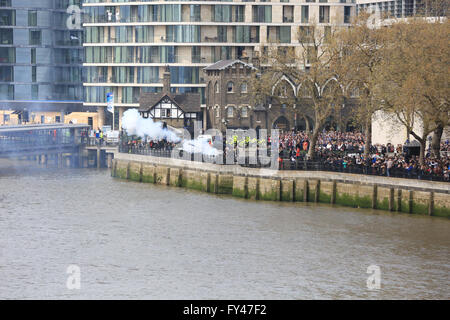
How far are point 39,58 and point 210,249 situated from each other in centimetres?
10562

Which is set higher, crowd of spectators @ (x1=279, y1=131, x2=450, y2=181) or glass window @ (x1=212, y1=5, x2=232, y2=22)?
glass window @ (x1=212, y1=5, x2=232, y2=22)

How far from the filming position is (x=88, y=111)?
154 m

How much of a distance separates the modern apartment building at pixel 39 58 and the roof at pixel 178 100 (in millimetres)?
39117

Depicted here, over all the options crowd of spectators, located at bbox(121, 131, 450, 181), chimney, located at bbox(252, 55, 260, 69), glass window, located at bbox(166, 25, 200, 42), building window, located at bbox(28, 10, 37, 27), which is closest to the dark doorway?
chimney, located at bbox(252, 55, 260, 69)

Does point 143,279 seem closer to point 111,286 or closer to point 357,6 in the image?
point 111,286

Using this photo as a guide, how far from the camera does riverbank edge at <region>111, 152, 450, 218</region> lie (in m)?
65.3

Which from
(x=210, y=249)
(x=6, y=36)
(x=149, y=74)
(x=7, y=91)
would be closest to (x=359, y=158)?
(x=210, y=249)

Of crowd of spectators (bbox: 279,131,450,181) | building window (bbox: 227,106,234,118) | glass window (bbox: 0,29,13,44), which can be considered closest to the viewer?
crowd of spectators (bbox: 279,131,450,181)

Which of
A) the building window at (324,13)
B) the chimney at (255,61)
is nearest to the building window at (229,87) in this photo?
the chimney at (255,61)

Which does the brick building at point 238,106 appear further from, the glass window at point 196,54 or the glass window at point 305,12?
the glass window at point 305,12

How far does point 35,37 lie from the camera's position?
502 feet

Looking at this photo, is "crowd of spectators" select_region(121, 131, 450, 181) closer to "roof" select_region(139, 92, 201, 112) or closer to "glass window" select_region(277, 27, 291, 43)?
"roof" select_region(139, 92, 201, 112)

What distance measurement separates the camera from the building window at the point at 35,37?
153 meters

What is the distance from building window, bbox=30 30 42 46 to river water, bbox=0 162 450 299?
79395mm
